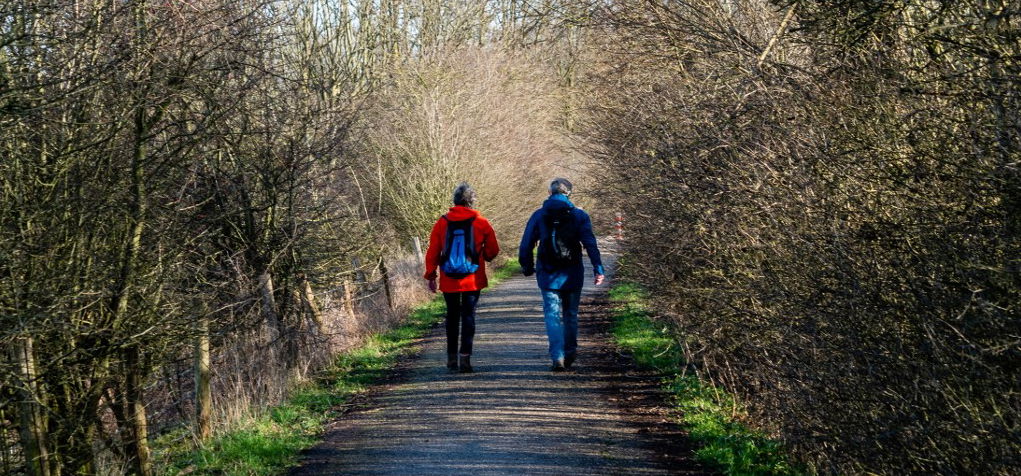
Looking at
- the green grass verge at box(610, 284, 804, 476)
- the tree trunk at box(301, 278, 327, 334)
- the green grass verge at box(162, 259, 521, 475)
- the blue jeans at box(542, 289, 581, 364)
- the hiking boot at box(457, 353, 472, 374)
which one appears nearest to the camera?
the green grass verge at box(610, 284, 804, 476)

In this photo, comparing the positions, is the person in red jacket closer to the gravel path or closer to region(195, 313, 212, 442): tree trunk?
the gravel path

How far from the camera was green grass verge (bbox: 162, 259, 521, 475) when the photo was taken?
25.2 ft

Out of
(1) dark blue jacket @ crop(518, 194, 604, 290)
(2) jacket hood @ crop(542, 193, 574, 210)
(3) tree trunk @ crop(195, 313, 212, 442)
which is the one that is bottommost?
(3) tree trunk @ crop(195, 313, 212, 442)

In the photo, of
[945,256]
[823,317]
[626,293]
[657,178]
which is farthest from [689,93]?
[626,293]

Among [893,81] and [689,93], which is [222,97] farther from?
[893,81]

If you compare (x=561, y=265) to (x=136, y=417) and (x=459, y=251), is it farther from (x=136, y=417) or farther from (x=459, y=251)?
(x=136, y=417)

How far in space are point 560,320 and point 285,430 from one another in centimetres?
342

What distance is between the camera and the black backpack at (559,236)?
1127 centimetres

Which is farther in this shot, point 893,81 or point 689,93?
point 689,93

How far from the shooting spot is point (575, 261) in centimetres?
1134

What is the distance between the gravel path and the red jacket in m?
0.91

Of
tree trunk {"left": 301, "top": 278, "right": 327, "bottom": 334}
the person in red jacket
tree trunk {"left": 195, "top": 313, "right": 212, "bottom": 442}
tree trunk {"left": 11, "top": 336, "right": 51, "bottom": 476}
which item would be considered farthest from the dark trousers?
tree trunk {"left": 11, "top": 336, "right": 51, "bottom": 476}

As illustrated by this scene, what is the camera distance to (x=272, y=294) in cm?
1179

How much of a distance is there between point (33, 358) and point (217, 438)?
4.91 ft
